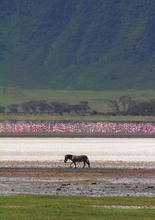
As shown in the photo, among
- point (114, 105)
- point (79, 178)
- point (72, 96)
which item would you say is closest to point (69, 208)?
point (79, 178)

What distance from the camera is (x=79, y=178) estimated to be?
4009 centimetres

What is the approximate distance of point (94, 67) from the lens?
183625 mm

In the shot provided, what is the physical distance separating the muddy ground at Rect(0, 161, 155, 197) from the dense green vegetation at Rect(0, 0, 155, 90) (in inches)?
4959

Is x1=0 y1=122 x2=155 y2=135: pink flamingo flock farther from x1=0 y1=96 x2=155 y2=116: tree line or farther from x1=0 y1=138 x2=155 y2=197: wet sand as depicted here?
x1=0 y1=96 x2=155 y2=116: tree line

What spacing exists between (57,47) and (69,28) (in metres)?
7.90

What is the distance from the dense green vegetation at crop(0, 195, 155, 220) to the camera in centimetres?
2667

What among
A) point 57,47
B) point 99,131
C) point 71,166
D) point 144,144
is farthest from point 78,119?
point 57,47

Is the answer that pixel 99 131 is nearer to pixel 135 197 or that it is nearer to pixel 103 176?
pixel 103 176

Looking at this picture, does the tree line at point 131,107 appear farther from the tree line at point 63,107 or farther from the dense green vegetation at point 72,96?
the dense green vegetation at point 72,96

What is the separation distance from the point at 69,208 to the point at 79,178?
1171cm

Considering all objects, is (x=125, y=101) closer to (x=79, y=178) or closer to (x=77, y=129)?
(x=77, y=129)

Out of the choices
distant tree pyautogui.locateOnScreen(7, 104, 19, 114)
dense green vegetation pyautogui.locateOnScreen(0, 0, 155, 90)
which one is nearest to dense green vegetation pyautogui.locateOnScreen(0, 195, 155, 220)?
distant tree pyautogui.locateOnScreen(7, 104, 19, 114)

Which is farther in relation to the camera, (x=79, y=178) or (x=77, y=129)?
(x=77, y=129)

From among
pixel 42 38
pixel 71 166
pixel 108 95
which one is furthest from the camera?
pixel 42 38
